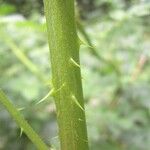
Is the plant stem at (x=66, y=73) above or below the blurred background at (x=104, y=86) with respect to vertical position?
above

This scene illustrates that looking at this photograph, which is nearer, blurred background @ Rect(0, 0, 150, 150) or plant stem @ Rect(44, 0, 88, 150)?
plant stem @ Rect(44, 0, 88, 150)

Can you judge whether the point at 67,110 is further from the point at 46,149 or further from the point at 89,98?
the point at 89,98

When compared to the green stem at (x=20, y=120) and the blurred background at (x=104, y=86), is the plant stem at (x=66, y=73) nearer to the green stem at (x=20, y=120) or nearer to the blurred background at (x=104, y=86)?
the green stem at (x=20, y=120)

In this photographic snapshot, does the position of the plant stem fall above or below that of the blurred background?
above

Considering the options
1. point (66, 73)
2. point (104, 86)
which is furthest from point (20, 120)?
point (104, 86)

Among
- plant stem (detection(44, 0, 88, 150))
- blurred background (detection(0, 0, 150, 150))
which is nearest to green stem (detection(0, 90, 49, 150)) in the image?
plant stem (detection(44, 0, 88, 150))

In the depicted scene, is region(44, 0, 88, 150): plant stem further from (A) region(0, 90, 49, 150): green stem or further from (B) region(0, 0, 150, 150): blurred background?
(B) region(0, 0, 150, 150): blurred background

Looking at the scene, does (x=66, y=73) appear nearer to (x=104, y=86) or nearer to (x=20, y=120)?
(x=20, y=120)

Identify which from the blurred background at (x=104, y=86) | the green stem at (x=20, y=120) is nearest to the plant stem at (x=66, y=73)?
the green stem at (x=20, y=120)

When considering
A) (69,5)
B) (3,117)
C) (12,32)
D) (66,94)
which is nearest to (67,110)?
(66,94)
